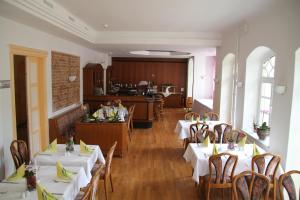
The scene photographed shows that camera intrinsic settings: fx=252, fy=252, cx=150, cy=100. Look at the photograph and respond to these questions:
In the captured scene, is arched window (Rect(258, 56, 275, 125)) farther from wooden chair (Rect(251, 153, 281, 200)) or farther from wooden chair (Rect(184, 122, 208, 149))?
wooden chair (Rect(251, 153, 281, 200))

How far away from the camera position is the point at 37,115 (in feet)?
Answer: 18.5

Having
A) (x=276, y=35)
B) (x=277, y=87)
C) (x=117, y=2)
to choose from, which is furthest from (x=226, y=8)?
(x=117, y=2)

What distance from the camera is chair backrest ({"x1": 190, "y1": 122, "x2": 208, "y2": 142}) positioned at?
5.27 metres

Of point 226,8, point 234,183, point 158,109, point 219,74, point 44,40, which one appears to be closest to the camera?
point 234,183

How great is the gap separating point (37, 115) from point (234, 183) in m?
4.48

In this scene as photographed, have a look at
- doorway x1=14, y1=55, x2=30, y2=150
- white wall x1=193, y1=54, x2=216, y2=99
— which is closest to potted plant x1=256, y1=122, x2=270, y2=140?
doorway x1=14, y1=55, x2=30, y2=150

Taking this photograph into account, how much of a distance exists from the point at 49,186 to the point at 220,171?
2.32 metres

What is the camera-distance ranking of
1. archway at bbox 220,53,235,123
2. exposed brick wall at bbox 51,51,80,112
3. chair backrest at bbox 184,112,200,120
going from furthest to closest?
archway at bbox 220,53,235,123, chair backrest at bbox 184,112,200,120, exposed brick wall at bbox 51,51,80,112

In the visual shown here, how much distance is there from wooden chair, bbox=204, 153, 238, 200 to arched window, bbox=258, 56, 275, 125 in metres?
2.24

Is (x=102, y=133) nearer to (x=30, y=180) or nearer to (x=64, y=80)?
(x=64, y=80)

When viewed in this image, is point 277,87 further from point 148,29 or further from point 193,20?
point 148,29

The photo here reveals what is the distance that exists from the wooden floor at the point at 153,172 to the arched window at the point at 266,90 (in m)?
2.06

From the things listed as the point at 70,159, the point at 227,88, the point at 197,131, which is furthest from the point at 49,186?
the point at 227,88

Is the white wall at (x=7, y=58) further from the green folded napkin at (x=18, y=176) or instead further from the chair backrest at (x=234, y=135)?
the chair backrest at (x=234, y=135)
